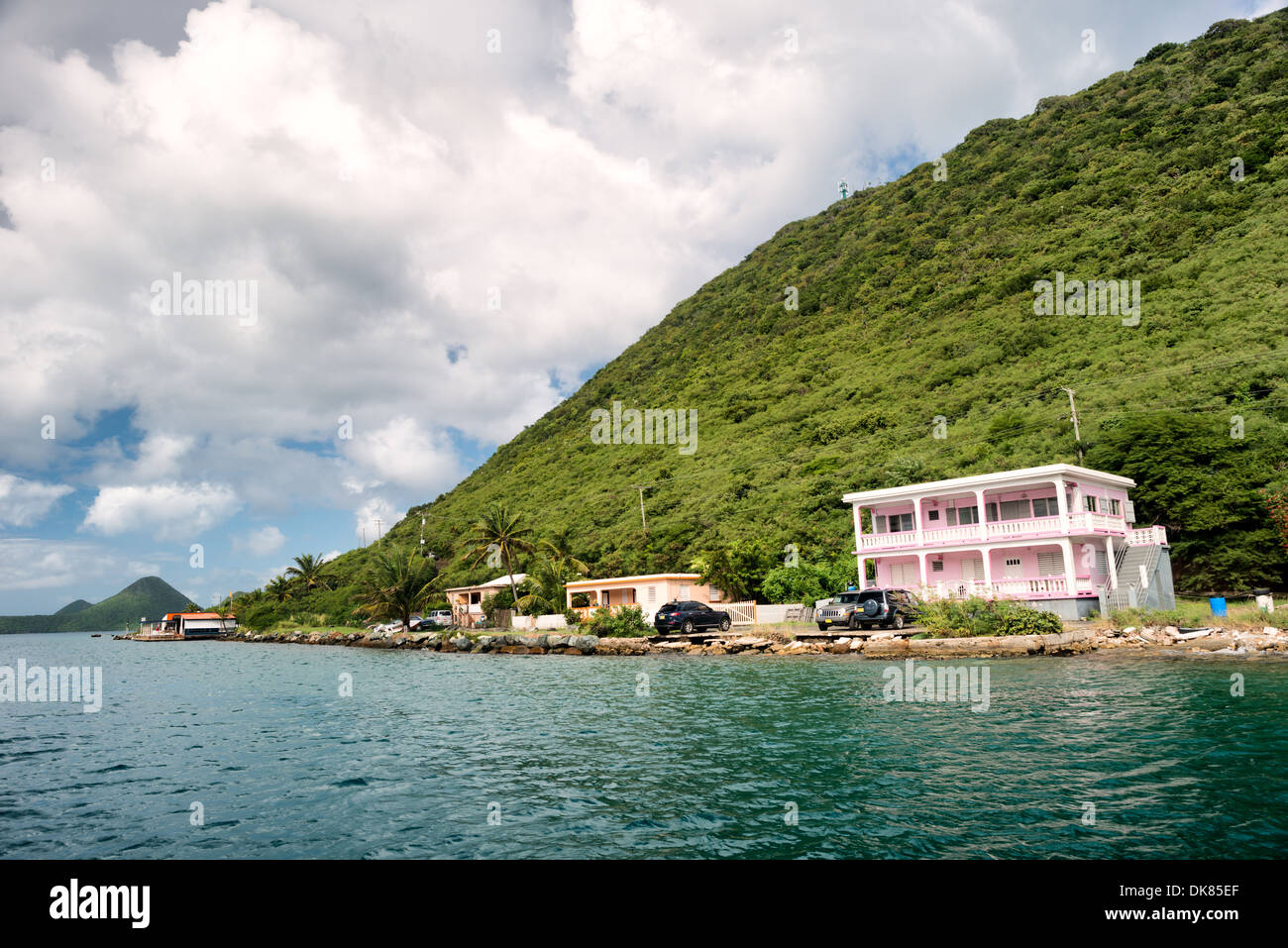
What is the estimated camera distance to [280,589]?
4333 inches

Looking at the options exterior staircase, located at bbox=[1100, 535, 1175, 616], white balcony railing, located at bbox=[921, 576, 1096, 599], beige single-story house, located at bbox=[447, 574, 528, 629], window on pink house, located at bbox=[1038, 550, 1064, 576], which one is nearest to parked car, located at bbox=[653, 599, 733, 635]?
white balcony railing, located at bbox=[921, 576, 1096, 599]

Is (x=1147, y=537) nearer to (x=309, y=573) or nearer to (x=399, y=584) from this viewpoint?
(x=399, y=584)

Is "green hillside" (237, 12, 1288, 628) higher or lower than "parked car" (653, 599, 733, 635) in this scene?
higher

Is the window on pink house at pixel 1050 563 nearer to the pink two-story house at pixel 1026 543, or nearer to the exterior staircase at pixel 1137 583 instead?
the pink two-story house at pixel 1026 543

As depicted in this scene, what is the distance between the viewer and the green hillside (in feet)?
150

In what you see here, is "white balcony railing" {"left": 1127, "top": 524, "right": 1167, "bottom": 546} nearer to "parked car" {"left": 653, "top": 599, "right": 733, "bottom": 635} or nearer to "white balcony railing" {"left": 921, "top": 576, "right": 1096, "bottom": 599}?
"white balcony railing" {"left": 921, "top": 576, "right": 1096, "bottom": 599}

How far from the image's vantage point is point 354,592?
94.8 meters

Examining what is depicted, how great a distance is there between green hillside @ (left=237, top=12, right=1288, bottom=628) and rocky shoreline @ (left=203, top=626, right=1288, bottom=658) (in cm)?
1187

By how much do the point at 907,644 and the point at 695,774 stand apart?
2065cm

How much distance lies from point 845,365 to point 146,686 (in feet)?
260

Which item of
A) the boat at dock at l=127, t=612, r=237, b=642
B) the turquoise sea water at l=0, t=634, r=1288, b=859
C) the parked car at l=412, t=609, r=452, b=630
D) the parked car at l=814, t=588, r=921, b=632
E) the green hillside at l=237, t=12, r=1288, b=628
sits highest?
the green hillside at l=237, t=12, r=1288, b=628

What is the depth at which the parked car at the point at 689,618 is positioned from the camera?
4219 cm
